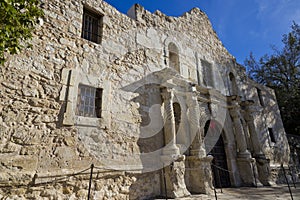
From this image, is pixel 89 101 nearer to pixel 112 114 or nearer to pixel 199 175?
pixel 112 114

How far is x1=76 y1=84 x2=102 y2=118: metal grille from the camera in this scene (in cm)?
436

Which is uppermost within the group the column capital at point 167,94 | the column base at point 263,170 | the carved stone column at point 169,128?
the column capital at point 167,94

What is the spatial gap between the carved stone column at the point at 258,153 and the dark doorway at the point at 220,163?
1.61 m

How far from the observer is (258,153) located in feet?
26.8

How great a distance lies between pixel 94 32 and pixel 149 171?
4071mm

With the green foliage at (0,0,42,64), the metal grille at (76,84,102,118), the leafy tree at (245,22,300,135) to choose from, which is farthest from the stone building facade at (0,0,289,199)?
the leafy tree at (245,22,300,135)

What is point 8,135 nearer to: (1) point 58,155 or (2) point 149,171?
(1) point 58,155

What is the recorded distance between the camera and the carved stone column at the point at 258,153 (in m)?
7.73

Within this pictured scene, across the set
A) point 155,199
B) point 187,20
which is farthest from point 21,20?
point 187,20

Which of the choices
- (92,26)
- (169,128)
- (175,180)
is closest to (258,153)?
(169,128)

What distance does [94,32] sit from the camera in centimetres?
535

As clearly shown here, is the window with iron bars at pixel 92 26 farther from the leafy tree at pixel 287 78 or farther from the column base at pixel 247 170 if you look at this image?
the leafy tree at pixel 287 78

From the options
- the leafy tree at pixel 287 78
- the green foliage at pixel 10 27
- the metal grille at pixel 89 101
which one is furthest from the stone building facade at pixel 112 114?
the leafy tree at pixel 287 78

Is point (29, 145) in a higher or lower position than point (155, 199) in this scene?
higher
